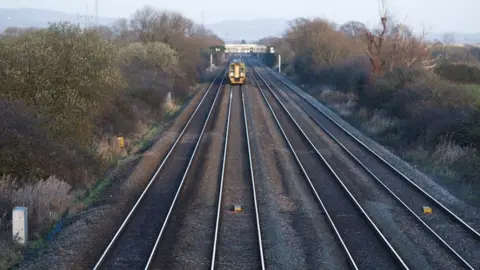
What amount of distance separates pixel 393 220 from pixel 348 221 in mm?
1052

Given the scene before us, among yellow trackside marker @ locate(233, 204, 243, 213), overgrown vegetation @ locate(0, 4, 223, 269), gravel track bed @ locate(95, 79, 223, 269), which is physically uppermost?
overgrown vegetation @ locate(0, 4, 223, 269)

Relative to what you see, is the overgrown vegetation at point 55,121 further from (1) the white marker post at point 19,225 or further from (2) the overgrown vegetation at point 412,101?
(2) the overgrown vegetation at point 412,101

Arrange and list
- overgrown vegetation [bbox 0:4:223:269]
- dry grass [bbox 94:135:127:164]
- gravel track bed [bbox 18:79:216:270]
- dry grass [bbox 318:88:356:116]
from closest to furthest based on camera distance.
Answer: gravel track bed [bbox 18:79:216:270]
overgrown vegetation [bbox 0:4:223:269]
dry grass [bbox 94:135:127:164]
dry grass [bbox 318:88:356:116]

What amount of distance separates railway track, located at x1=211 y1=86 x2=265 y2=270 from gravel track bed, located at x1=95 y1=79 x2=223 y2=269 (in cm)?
130

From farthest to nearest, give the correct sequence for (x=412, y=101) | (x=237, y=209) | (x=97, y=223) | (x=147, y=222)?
(x=412, y=101) → (x=237, y=209) → (x=147, y=222) → (x=97, y=223)

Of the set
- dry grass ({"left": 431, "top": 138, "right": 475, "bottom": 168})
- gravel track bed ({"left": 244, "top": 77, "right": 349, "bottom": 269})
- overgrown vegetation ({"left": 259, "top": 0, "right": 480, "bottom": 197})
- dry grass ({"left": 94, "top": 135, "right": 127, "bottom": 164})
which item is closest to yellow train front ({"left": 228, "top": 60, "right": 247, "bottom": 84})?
overgrown vegetation ({"left": 259, "top": 0, "right": 480, "bottom": 197})

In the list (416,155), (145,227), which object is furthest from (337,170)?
(145,227)

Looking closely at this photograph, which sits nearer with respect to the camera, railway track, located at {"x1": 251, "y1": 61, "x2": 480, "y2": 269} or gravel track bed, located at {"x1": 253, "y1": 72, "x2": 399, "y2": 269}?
gravel track bed, located at {"x1": 253, "y1": 72, "x2": 399, "y2": 269}

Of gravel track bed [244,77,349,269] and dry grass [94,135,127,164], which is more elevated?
dry grass [94,135,127,164]

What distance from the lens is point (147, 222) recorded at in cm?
1414

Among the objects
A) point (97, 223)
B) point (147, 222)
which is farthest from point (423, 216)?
point (97, 223)

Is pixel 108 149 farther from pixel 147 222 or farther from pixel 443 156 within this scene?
pixel 443 156

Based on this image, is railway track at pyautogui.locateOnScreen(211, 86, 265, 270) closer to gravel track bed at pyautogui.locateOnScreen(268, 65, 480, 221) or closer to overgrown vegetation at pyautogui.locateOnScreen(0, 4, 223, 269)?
overgrown vegetation at pyautogui.locateOnScreen(0, 4, 223, 269)

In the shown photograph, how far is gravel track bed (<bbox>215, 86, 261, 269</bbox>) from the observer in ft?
38.5
